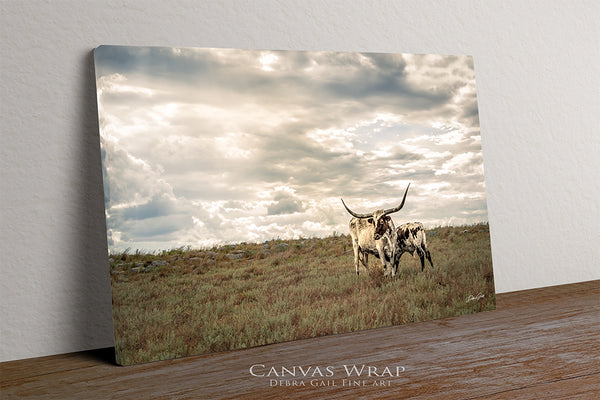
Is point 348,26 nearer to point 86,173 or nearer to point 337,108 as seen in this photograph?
point 337,108

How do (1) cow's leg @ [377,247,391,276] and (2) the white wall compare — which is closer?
(2) the white wall

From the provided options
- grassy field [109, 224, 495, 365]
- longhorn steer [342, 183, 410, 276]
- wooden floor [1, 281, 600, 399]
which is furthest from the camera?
longhorn steer [342, 183, 410, 276]

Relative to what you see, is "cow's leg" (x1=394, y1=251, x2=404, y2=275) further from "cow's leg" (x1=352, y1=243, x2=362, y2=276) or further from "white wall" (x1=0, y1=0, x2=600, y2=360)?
"white wall" (x1=0, y1=0, x2=600, y2=360)

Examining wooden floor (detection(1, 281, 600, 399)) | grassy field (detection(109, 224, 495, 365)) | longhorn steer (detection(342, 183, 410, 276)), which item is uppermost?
longhorn steer (detection(342, 183, 410, 276))

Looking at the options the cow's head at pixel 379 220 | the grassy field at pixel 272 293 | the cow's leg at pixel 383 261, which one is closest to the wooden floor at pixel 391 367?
the grassy field at pixel 272 293

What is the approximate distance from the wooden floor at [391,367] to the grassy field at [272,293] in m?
0.09

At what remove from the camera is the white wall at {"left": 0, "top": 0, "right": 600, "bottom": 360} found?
2410 mm

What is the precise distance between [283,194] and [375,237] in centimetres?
56

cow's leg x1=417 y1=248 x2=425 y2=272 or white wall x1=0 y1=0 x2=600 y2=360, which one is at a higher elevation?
white wall x1=0 y1=0 x2=600 y2=360

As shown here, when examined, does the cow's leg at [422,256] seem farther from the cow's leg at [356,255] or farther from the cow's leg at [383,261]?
the cow's leg at [356,255]

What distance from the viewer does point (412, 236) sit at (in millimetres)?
2803

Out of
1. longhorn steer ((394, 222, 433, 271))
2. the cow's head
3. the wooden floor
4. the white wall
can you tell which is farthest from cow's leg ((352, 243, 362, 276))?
the white wall

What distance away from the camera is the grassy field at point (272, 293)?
2.37 metres

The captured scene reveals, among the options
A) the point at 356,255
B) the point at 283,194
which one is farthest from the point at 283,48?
the point at 356,255
